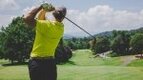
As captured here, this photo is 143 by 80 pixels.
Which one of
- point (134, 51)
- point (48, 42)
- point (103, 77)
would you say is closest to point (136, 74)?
point (103, 77)

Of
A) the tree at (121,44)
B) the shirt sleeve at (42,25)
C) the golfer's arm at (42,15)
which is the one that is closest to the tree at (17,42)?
the tree at (121,44)

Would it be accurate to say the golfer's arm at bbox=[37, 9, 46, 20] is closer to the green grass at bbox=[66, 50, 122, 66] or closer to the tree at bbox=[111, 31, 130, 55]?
the green grass at bbox=[66, 50, 122, 66]

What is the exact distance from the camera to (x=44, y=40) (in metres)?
9.51

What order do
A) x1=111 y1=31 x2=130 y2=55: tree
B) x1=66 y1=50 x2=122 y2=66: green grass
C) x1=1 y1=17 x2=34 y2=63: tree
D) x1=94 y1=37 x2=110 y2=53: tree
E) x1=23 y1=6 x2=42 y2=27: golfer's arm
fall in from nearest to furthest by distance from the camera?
x1=23 y1=6 x2=42 y2=27: golfer's arm
x1=1 y1=17 x2=34 y2=63: tree
x1=66 y1=50 x2=122 y2=66: green grass
x1=111 y1=31 x2=130 y2=55: tree
x1=94 y1=37 x2=110 y2=53: tree

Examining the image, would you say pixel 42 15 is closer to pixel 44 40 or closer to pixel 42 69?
pixel 44 40

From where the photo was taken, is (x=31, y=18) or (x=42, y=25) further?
(x=42, y=25)

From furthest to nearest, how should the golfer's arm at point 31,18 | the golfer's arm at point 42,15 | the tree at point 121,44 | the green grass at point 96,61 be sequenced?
the tree at point 121,44
the green grass at point 96,61
the golfer's arm at point 42,15
the golfer's arm at point 31,18

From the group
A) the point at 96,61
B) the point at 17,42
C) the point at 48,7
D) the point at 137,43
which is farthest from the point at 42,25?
the point at 137,43

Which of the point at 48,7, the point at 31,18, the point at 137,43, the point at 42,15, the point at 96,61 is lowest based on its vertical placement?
the point at 96,61

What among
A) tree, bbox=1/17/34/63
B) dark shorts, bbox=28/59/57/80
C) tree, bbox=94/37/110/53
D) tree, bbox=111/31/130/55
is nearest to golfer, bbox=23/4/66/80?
dark shorts, bbox=28/59/57/80

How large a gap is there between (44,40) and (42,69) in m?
0.70

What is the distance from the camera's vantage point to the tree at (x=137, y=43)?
118438 mm

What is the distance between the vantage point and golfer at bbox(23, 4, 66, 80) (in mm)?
9297

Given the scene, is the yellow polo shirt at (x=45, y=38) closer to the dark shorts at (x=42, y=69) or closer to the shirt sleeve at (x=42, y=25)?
the shirt sleeve at (x=42, y=25)
